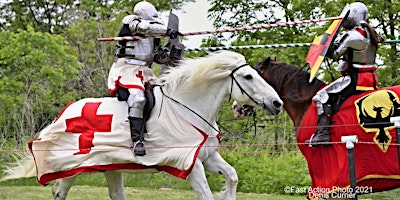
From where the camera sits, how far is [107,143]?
6.07m

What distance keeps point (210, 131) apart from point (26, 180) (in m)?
5.81

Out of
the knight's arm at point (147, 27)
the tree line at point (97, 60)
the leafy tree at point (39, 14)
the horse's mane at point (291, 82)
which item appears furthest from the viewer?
the leafy tree at point (39, 14)

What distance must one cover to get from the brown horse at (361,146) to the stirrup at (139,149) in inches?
55.4

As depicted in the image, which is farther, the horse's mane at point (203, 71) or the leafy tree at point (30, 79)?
the leafy tree at point (30, 79)

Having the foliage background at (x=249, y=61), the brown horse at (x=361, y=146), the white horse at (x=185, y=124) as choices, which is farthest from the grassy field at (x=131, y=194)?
the brown horse at (x=361, y=146)

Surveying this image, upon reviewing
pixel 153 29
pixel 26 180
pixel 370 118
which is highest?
pixel 153 29

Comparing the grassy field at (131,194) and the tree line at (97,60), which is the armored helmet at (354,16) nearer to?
the grassy field at (131,194)

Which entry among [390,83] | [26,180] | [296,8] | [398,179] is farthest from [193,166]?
[296,8]

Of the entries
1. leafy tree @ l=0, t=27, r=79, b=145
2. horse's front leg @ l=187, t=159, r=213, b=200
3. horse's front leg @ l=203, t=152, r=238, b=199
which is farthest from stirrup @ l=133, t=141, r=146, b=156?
leafy tree @ l=0, t=27, r=79, b=145

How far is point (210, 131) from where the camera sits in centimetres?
598

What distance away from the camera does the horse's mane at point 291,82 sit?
6305 mm

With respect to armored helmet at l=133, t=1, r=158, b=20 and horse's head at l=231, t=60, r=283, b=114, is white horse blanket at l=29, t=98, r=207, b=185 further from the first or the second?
armored helmet at l=133, t=1, r=158, b=20

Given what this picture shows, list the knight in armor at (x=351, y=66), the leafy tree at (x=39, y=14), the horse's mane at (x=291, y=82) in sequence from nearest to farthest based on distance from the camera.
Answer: the knight in armor at (x=351, y=66)
the horse's mane at (x=291, y=82)
the leafy tree at (x=39, y=14)

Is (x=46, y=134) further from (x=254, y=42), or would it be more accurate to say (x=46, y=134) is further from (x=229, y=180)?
(x=254, y=42)
